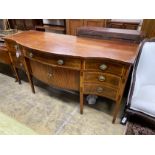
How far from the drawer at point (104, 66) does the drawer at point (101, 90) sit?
18 centimetres

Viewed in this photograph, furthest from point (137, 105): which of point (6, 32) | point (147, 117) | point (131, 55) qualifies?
point (6, 32)

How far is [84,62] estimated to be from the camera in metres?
1.11

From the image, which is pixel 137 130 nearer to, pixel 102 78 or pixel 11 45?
pixel 102 78

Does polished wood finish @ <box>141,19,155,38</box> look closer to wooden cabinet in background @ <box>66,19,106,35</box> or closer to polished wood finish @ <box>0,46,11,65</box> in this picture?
A: wooden cabinet in background @ <box>66,19,106,35</box>

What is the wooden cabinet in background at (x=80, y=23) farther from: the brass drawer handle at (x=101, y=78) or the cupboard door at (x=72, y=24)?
the brass drawer handle at (x=101, y=78)

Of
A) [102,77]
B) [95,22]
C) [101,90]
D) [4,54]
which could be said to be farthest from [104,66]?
[95,22]

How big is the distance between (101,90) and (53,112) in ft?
2.11

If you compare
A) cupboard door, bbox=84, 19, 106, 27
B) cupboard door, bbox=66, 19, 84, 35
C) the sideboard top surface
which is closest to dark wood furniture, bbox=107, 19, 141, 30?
cupboard door, bbox=84, 19, 106, 27

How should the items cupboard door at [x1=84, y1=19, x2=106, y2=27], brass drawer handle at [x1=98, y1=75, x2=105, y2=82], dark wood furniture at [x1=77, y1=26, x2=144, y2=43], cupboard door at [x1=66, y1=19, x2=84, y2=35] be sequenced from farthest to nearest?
cupboard door at [x1=66, y1=19, x2=84, y2=35]
cupboard door at [x1=84, y1=19, x2=106, y2=27]
dark wood furniture at [x1=77, y1=26, x2=144, y2=43]
brass drawer handle at [x1=98, y1=75, x2=105, y2=82]

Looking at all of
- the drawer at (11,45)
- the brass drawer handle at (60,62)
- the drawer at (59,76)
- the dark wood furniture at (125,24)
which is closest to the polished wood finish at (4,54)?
the drawer at (11,45)

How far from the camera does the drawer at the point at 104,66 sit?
1.05m

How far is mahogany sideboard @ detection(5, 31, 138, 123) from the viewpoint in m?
1.07

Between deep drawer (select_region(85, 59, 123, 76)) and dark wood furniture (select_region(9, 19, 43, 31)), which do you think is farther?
dark wood furniture (select_region(9, 19, 43, 31))
